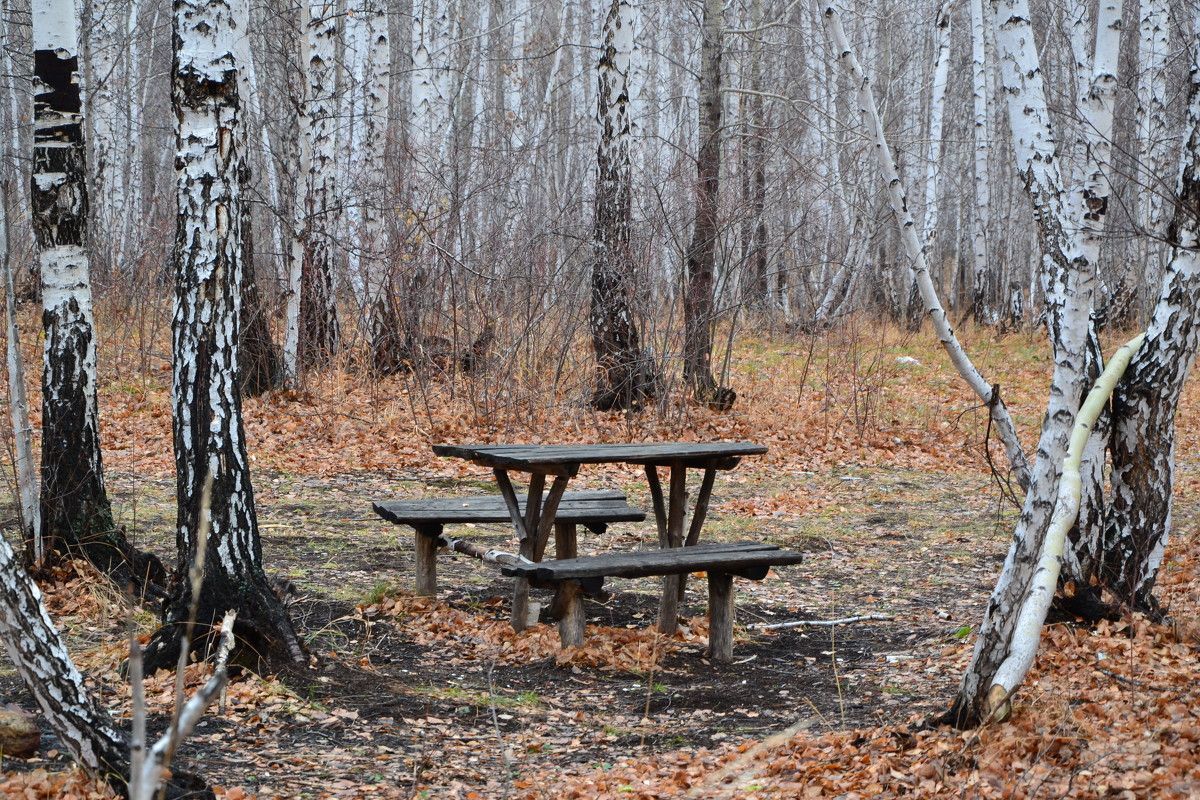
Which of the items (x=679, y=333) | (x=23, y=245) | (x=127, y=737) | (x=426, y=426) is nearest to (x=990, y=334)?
(x=679, y=333)

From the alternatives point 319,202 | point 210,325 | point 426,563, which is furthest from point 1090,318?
point 319,202

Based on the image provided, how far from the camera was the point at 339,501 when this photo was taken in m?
8.44

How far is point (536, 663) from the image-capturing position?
5133 mm

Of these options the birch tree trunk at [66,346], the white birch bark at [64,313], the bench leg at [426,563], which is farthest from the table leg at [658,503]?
the white birch bark at [64,313]

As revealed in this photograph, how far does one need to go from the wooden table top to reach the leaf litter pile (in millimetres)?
926

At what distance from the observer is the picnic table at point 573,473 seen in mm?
5098

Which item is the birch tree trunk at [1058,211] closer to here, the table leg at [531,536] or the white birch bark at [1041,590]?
the white birch bark at [1041,590]

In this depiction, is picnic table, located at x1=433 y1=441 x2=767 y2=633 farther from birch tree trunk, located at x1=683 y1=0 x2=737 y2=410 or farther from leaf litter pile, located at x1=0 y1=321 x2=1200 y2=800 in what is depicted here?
birch tree trunk, located at x1=683 y1=0 x2=737 y2=410

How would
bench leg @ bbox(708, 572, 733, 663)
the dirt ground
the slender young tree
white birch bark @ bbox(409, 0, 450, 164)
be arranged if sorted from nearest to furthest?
the dirt ground → bench leg @ bbox(708, 572, 733, 663) → the slender young tree → white birch bark @ bbox(409, 0, 450, 164)

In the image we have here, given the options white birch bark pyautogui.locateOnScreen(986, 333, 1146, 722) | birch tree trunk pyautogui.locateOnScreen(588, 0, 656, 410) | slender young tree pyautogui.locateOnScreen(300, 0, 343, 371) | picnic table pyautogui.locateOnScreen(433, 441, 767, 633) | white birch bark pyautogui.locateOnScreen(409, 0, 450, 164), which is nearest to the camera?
white birch bark pyautogui.locateOnScreen(986, 333, 1146, 722)

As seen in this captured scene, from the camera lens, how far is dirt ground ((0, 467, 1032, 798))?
3887 mm

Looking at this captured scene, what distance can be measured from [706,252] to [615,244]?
3.25 ft

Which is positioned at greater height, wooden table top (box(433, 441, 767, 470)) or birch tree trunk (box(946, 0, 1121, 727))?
birch tree trunk (box(946, 0, 1121, 727))

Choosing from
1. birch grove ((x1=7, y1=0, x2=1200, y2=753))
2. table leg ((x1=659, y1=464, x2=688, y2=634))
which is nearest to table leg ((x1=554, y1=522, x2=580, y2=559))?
table leg ((x1=659, y1=464, x2=688, y2=634))
